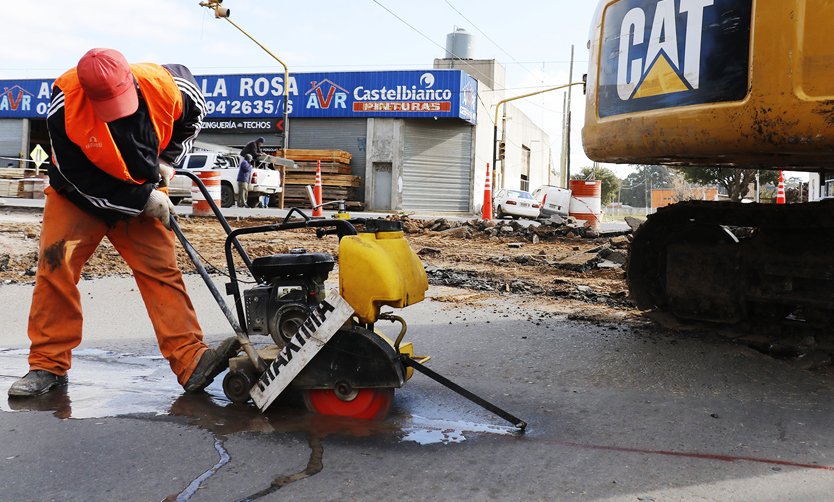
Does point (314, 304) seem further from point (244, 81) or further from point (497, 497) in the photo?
point (244, 81)

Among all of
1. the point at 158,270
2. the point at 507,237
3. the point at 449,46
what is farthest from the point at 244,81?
the point at 158,270

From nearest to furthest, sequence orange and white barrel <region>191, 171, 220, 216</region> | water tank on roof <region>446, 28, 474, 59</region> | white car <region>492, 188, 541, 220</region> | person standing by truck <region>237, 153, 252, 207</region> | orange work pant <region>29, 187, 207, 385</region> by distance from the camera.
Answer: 1. orange work pant <region>29, 187, 207, 385</region>
2. orange and white barrel <region>191, 171, 220, 216</region>
3. person standing by truck <region>237, 153, 252, 207</region>
4. white car <region>492, 188, 541, 220</region>
5. water tank on roof <region>446, 28, 474, 59</region>

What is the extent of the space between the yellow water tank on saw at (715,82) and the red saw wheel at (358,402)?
Answer: 5.94ft

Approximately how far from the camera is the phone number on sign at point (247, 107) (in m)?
33.3

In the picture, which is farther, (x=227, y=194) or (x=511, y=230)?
(x=227, y=194)

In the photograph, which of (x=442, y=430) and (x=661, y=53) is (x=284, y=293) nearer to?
(x=442, y=430)

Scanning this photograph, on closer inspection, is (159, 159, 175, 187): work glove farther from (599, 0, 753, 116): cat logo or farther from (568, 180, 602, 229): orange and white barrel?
(568, 180, 602, 229): orange and white barrel

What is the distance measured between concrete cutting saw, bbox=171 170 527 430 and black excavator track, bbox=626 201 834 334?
2.20 metres

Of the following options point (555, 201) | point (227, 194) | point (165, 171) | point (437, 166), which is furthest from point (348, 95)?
point (165, 171)

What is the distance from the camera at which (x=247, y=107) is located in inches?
1330

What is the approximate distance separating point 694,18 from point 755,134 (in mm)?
612

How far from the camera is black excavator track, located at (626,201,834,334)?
4.27m

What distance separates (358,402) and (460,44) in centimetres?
4286

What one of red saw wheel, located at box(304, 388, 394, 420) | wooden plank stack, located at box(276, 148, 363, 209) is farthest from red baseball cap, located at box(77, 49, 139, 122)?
wooden plank stack, located at box(276, 148, 363, 209)
